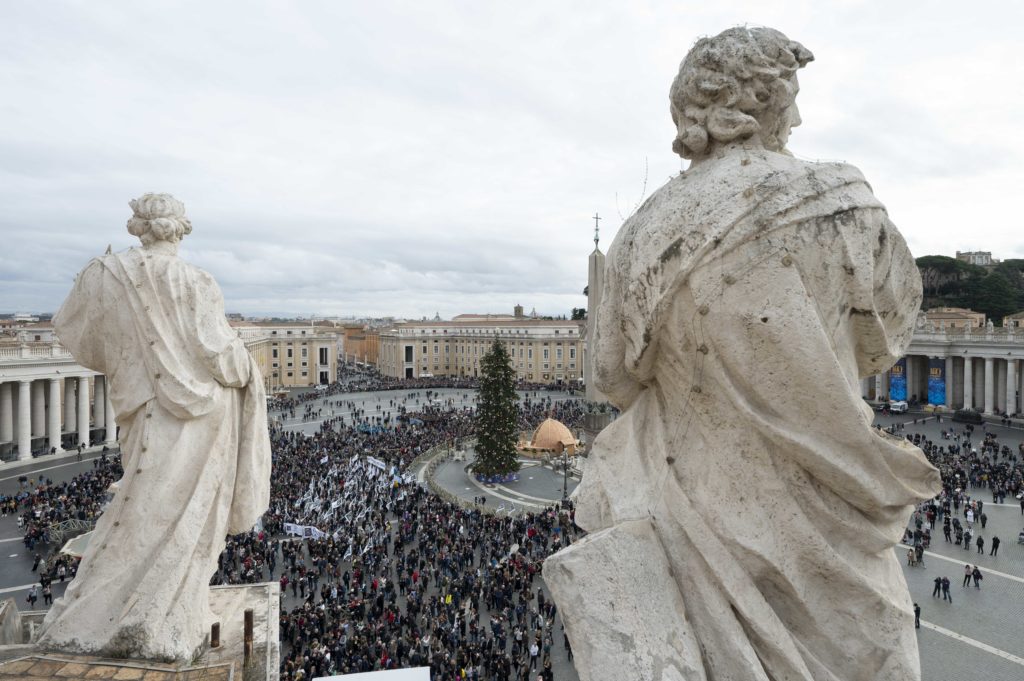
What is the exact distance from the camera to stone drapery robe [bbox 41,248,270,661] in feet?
15.6

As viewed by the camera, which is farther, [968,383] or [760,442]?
[968,383]

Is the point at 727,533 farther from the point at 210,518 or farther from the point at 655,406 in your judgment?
the point at 210,518

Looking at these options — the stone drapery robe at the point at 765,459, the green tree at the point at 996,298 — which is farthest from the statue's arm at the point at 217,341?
the green tree at the point at 996,298

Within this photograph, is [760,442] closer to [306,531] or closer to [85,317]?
[85,317]

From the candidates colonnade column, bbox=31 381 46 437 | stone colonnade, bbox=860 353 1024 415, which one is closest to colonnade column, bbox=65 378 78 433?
colonnade column, bbox=31 381 46 437

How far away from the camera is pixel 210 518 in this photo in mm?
5246

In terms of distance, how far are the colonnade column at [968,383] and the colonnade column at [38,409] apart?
62.2 metres

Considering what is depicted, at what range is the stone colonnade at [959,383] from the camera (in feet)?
150

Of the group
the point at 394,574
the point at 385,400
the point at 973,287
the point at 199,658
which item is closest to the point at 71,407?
the point at 385,400

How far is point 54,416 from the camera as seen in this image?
117 feet

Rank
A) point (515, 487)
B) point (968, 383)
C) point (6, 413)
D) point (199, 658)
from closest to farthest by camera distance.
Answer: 1. point (199, 658)
2. point (515, 487)
3. point (6, 413)
4. point (968, 383)

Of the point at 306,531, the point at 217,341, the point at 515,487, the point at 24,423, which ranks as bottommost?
the point at 515,487

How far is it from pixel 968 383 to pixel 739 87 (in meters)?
57.9

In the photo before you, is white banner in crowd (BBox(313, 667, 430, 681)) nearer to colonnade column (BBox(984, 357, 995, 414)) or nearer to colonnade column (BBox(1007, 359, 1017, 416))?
colonnade column (BBox(1007, 359, 1017, 416))
